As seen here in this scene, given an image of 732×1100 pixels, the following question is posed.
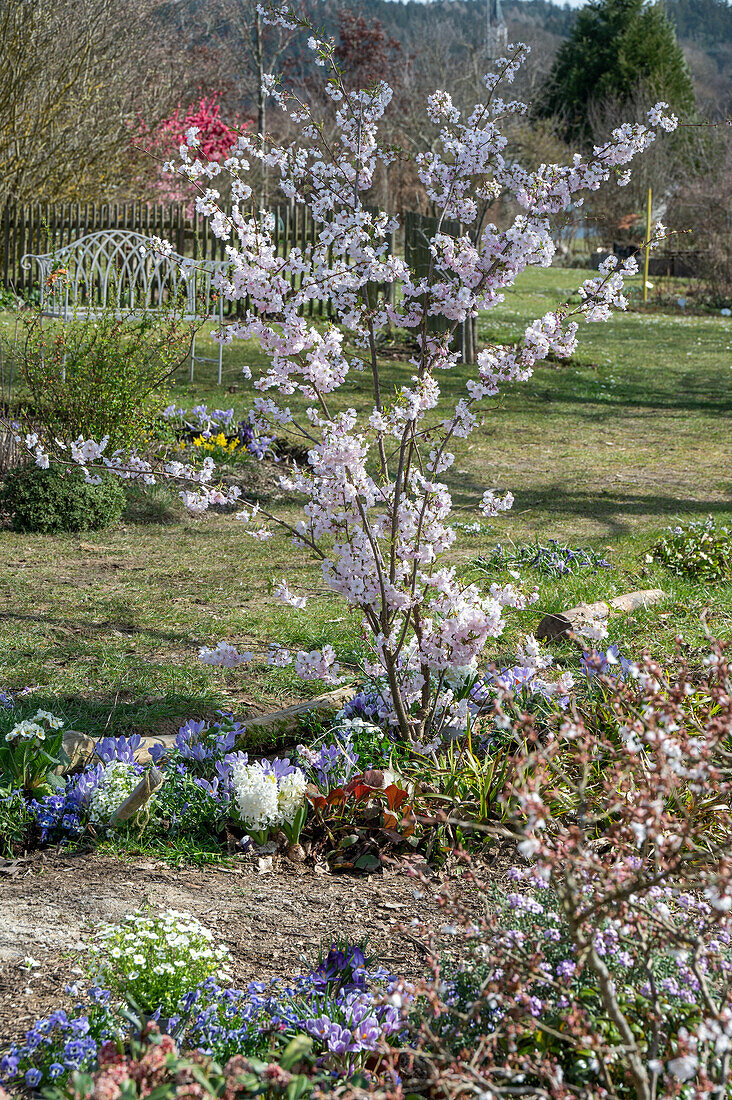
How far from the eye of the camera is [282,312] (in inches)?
116

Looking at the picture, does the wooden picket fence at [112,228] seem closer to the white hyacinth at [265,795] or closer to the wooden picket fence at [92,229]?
the wooden picket fence at [92,229]

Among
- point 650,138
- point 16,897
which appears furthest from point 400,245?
point 16,897

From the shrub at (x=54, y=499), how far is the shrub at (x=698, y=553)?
341cm

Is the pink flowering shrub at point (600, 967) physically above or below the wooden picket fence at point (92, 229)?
below

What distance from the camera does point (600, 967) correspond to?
150cm

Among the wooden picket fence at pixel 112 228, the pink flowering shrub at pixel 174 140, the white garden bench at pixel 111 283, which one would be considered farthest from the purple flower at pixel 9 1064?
the pink flowering shrub at pixel 174 140

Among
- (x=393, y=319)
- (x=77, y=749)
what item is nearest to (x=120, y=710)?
(x=77, y=749)

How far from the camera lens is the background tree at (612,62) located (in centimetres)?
3500

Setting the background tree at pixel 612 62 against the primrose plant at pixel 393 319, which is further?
the background tree at pixel 612 62

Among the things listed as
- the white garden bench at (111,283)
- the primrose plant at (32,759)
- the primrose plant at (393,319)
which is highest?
the white garden bench at (111,283)

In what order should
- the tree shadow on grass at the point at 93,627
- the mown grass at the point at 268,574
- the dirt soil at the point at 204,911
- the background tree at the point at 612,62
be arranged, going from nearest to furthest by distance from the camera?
the dirt soil at the point at 204,911 < the mown grass at the point at 268,574 < the tree shadow on grass at the point at 93,627 < the background tree at the point at 612,62

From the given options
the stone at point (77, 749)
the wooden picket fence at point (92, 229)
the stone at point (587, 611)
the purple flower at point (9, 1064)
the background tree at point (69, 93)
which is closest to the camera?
the purple flower at point (9, 1064)

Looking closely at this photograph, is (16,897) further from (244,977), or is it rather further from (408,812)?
(408,812)

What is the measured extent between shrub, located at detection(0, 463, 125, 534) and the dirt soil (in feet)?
12.1
